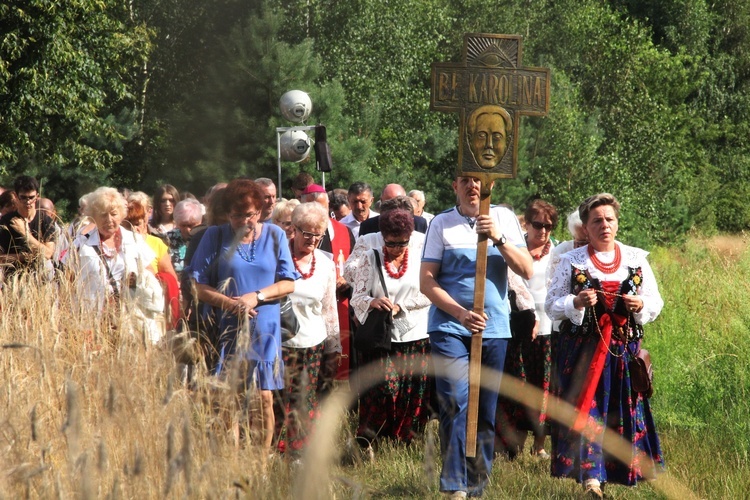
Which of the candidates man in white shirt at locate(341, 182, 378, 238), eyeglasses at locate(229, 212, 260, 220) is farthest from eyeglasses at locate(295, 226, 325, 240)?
man in white shirt at locate(341, 182, 378, 238)

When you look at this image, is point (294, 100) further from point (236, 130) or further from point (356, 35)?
point (356, 35)

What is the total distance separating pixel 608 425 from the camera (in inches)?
256

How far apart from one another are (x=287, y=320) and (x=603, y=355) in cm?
196

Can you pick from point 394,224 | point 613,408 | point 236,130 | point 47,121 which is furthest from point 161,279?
point 236,130

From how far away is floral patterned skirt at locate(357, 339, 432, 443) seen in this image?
8.04 m

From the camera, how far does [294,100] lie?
2012 centimetres

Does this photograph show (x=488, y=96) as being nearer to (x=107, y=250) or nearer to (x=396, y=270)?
(x=396, y=270)

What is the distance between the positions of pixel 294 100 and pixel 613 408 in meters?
14.3

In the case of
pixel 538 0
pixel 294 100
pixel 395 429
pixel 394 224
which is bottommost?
pixel 395 429

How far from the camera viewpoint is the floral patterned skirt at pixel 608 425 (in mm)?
6402

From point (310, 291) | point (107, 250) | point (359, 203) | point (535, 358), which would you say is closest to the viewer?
point (107, 250)

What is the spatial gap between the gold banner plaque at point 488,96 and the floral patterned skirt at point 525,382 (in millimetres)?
2001

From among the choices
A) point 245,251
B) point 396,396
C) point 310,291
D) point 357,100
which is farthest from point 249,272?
point 357,100

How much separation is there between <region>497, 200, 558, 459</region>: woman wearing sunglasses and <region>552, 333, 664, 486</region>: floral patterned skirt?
1439mm
